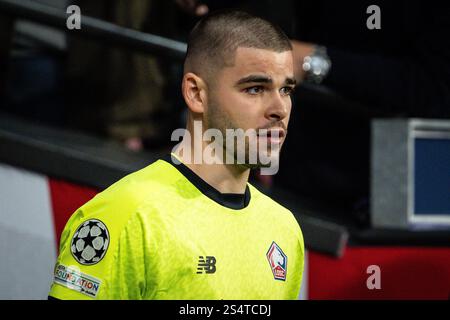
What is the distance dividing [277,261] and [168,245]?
0.38 metres

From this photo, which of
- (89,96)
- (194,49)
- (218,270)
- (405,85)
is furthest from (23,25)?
(218,270)

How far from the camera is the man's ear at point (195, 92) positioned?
2.09 meters

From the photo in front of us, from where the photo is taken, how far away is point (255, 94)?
80.5 inches

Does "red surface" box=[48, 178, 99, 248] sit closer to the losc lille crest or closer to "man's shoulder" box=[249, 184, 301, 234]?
"man's shoulder" box=[249, 184, 301, 234]

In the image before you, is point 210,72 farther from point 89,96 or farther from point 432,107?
point 89,96

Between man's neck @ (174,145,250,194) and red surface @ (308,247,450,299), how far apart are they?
1.22 meters

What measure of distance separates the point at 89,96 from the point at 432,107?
1.54 meters

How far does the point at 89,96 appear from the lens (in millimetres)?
3869

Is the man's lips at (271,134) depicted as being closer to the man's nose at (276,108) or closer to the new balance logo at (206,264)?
the man's nose at (276,108)

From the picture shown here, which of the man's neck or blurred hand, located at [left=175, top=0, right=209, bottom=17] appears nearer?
the man's neck

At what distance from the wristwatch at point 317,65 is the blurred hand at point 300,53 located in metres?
0.01

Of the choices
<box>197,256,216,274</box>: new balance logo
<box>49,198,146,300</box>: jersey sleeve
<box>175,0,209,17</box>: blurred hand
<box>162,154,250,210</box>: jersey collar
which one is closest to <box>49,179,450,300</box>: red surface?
<box>175,0,209,17</box>: blurred hand

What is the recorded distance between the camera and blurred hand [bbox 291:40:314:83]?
10.2ft

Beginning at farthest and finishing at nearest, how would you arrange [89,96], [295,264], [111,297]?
[89,96] → [295,264] → [111,297]
